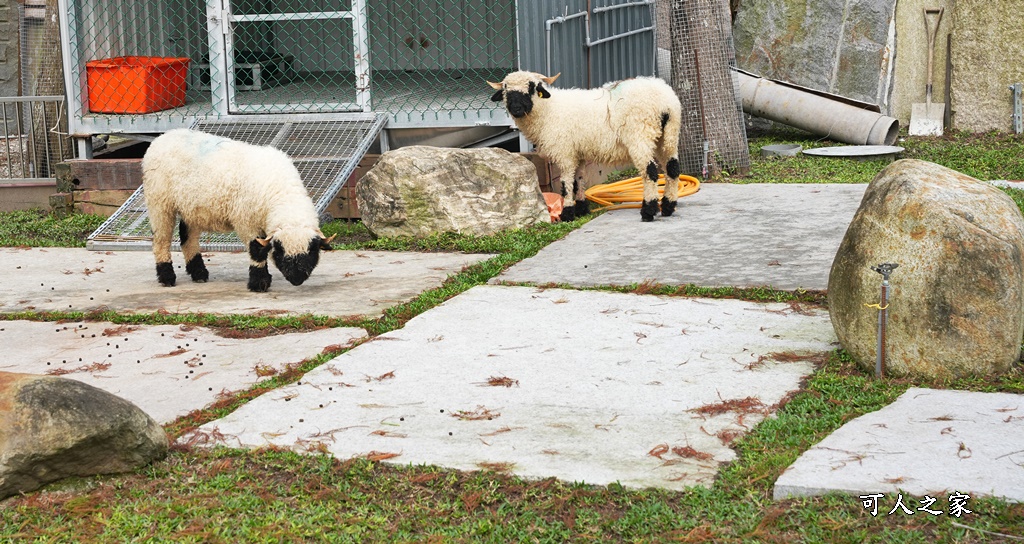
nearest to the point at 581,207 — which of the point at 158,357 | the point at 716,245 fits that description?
the point at 716,245

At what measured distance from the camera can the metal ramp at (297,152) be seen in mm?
9500

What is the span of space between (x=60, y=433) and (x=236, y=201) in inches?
142

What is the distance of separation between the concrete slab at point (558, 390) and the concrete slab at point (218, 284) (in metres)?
0.90

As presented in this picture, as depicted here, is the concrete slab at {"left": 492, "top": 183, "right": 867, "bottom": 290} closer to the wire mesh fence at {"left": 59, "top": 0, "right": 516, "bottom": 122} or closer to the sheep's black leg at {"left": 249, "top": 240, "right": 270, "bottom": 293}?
the sheep's black leg at {"left": 249, "top": 240, "right": 270, "bottom": 293}

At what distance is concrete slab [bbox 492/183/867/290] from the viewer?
24.1ft

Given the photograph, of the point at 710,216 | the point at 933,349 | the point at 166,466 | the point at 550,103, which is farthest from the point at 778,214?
the point at 166,466

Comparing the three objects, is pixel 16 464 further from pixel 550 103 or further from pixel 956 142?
pixel 956 142

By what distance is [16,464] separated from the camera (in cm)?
395

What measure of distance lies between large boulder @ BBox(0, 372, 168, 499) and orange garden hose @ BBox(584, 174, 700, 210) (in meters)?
6.83

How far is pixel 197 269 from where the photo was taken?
806 centimetres

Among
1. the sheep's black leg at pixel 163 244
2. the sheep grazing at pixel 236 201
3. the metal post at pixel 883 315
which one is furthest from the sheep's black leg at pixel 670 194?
the metal post at pixel 883 315

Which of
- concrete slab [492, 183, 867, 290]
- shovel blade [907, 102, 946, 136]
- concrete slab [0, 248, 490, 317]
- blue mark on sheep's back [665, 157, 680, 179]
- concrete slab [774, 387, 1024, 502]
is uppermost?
shovel blade [907, 102, 946, 136]

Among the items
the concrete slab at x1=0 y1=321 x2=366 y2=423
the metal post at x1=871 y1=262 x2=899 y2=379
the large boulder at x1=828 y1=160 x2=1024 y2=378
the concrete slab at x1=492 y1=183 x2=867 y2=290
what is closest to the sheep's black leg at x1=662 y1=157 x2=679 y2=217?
the concrete slab at x1=492 y1=183 x2=867 y2=290

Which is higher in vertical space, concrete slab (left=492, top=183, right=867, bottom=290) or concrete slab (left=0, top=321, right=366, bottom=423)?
concrete slab (left=492, top=183, right=867, bottom=290)
